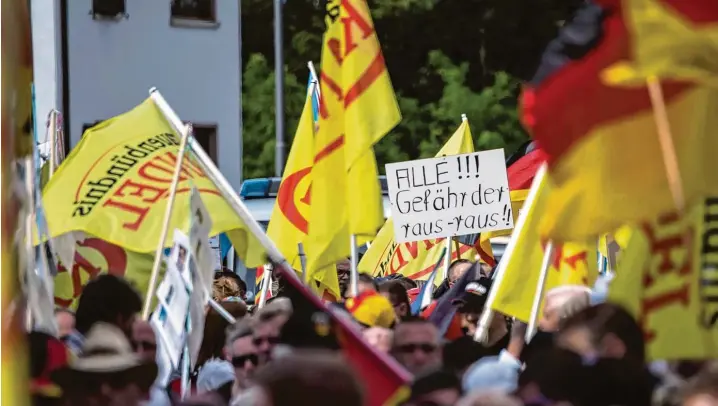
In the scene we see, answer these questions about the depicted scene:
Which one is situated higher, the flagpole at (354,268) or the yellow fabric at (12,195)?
the yellow fabric at (12,195)

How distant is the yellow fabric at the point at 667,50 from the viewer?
4141mm

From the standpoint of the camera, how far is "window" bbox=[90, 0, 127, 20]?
21672 millimetres

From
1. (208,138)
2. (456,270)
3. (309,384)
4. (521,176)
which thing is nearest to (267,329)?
(309,384)

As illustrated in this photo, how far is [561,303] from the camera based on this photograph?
6.06 metres

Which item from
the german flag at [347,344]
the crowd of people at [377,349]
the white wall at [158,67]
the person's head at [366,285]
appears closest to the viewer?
the crowd of people at [377,349]

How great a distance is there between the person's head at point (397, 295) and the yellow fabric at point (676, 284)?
2.64 metres

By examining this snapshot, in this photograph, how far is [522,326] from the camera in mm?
6832

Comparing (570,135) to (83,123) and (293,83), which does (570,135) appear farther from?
(293,83)

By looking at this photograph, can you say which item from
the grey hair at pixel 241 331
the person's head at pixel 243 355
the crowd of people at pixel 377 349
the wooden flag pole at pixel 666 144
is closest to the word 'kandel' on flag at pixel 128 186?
the crowd of people at pixel 377 349

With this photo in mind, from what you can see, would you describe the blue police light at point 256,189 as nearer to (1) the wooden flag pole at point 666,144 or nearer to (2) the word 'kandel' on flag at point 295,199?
(2) the word 'kandel' on flag at point 295,199

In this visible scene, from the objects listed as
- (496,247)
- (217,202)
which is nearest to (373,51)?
(217,202)

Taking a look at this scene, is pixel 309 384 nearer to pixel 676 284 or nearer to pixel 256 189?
pixel 676 284

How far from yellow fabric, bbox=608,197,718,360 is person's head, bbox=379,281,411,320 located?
264 centimetres

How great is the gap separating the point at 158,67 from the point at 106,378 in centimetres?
1813
